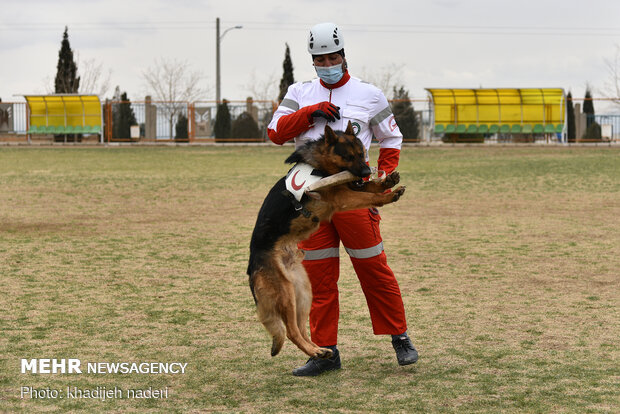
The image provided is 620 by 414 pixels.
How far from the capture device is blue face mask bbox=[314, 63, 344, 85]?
18.0 feet

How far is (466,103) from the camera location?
42.7 m

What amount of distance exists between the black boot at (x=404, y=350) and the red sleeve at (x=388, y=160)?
1.14m

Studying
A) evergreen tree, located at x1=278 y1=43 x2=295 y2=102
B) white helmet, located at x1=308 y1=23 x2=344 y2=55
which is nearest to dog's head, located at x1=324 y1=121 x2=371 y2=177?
white helmet, located at x1=308 y1=23 x2=344 y2=55

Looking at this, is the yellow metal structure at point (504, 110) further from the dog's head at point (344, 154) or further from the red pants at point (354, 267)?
the dog's head at point (344, 154)

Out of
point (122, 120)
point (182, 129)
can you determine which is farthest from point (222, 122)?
point (122, 120)

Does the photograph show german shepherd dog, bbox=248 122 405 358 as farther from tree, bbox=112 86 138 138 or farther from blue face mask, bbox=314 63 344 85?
tree, bbox=112 86 138 138

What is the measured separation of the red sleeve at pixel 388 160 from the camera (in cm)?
573

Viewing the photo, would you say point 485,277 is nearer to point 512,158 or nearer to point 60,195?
point 60,195

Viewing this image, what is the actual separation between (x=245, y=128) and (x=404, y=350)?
39.9 m

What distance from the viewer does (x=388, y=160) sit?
5.77 meters

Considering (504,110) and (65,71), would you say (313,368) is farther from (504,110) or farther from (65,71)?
(65,71)

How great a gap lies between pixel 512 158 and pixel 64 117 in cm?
2605

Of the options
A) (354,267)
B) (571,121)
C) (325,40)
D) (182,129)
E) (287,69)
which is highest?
(287,69)

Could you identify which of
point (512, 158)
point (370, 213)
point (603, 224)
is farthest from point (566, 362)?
point (512, 158)
